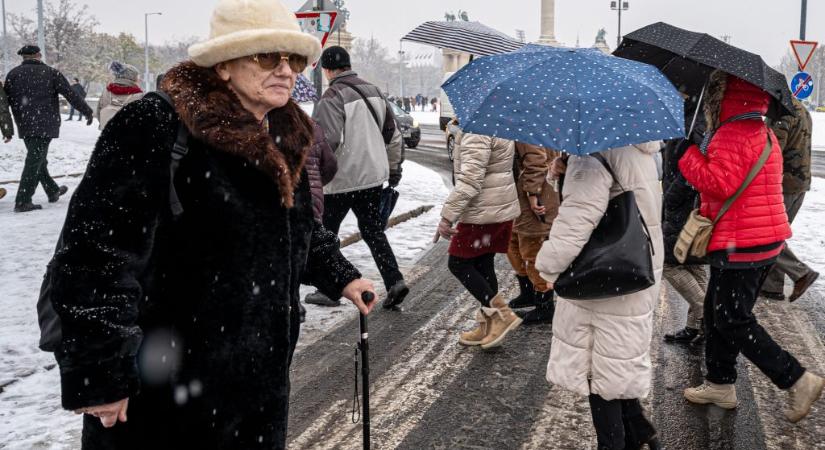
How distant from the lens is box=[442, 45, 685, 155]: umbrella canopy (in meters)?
2.97

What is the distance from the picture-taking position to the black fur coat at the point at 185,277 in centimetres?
184

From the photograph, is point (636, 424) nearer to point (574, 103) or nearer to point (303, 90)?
point (574, 103)

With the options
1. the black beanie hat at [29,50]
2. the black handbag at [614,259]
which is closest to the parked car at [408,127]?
the black beanie hat at [29,50]

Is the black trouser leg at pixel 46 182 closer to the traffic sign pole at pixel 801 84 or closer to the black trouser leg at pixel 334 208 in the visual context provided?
the black trouser leg at pixel 334 208

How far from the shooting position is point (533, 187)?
5598mm

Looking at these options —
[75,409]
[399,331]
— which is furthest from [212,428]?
[399,331]

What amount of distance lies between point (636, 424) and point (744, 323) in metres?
0.99

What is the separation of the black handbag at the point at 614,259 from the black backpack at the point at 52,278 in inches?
70.2

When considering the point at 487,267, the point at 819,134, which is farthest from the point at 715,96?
the point at 819,134

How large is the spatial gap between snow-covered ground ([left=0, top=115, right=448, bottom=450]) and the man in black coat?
1.49 ft

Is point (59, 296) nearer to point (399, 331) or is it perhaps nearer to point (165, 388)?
point (165, 388)

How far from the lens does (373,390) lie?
177 inches

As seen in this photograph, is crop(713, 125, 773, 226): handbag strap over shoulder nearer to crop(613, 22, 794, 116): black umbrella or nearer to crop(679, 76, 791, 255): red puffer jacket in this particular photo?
crop(679, 76, 791, 255): red puffer jacket

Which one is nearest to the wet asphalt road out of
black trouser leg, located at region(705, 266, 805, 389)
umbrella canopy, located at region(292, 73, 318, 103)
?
black trouser leg, located at region(705, 266, 805, 389)
